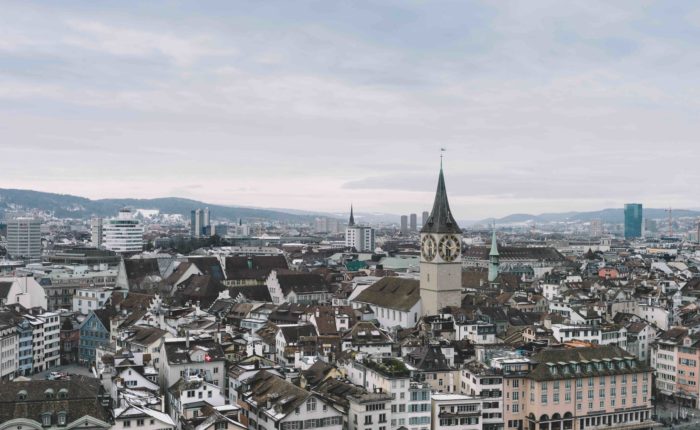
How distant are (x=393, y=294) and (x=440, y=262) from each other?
747cm

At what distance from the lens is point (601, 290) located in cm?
9694

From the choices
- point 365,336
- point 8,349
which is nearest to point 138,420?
point 365,336

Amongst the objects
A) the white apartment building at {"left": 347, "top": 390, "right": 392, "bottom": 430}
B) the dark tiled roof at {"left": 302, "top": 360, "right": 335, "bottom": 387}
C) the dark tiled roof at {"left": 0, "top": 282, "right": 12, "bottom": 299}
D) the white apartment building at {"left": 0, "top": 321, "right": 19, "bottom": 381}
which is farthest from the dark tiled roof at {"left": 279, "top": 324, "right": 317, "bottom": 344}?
the dark tiled roof at {"left": 0, "top": 282, "right": 12, "bottom": 299}

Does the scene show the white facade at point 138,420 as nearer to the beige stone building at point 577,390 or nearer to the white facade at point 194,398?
the white facade at point 194,398

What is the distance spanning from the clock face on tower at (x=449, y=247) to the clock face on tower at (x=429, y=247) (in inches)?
29.3

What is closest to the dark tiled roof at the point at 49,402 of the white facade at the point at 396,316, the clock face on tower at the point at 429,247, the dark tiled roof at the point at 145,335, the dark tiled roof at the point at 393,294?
the dark tiled roof at the point at 145,335

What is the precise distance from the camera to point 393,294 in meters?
88.9

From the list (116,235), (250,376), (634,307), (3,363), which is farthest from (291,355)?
(116,235)

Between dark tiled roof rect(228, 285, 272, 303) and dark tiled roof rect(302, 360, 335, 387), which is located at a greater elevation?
dark tiled roof rect(228, 285, 272, 303)

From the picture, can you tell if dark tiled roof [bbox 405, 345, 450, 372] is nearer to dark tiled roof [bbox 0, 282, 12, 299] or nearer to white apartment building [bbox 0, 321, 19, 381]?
white apartment building [bbox 0, 321, 19, 381]

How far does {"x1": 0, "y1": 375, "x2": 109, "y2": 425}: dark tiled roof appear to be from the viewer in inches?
1736

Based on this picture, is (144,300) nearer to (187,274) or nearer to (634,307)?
(187,274)

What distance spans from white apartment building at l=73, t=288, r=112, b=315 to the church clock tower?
36258mm

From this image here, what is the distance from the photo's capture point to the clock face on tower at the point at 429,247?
85650mm
